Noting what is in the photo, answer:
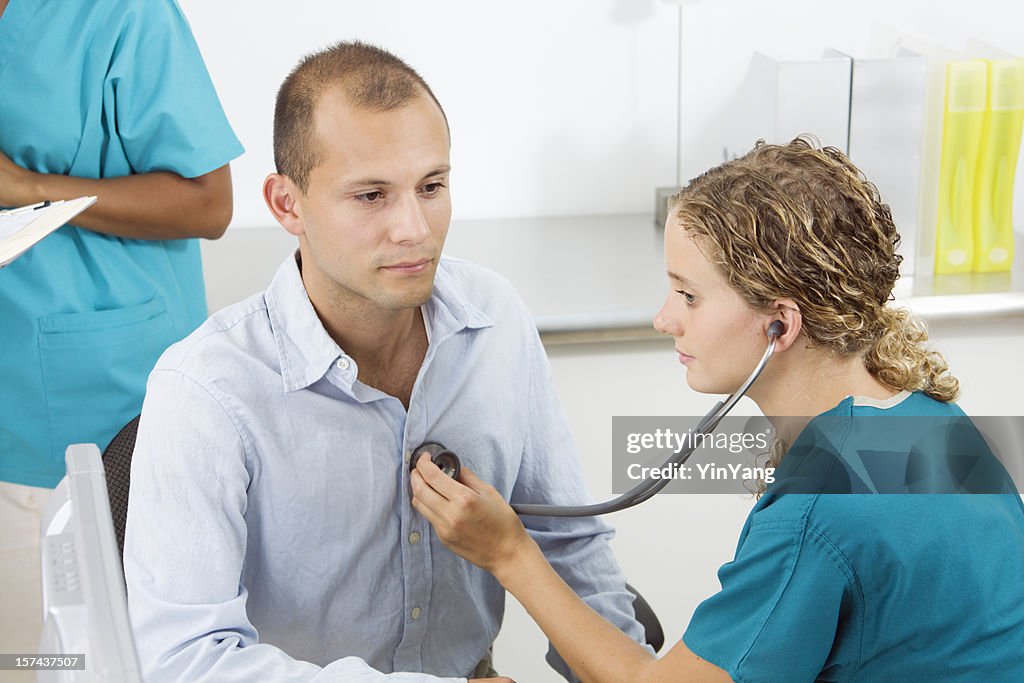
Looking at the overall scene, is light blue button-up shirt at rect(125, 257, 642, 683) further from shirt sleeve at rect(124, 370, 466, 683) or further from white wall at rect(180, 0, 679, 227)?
white wall at rect(180, 0, 679, 227)

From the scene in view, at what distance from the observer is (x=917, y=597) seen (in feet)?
3.34

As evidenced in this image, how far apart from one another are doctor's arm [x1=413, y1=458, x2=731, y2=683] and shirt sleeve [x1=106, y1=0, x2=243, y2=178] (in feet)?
2.04

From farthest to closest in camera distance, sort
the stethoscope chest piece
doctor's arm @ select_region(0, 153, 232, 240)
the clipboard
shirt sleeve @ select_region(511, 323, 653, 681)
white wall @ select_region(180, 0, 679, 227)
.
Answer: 1. white wall @ select_region(180, 0, 679, 227)
2. doctor's arm @ select_region(0, 153, 232, 240)
3. shirt sleeve @ select_region(511, 323, 653, 681)
4. the stethoscope chest piece
5. the clipboard

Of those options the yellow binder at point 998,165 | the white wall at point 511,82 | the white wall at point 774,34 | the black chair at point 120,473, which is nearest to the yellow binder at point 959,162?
the yellow binder at point 998,165

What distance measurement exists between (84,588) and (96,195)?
3.36ft

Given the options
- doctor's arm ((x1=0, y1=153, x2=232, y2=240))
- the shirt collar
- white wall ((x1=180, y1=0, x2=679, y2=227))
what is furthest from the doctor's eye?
white wall ((x1=180, y1=0, x2=679, y2=227))

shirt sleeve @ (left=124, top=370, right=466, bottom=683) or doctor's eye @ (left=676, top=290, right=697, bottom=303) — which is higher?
doctor's eye @ (left=676, top=290, right=697, bottom=303)

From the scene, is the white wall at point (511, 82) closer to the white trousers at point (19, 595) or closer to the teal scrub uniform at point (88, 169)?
the teal scrub uniform at point (88, 169)

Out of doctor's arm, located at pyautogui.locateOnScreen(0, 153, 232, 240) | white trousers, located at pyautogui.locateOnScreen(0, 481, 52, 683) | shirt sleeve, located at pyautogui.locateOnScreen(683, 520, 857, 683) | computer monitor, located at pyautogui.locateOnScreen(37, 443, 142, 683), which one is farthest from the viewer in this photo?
doctor's arm, located at pyautogui.locateOnScreen(0, 153, 232, 240)

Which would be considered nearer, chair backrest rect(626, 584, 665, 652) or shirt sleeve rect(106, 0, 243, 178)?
chair backrest rect(626, 584, 665, 652)

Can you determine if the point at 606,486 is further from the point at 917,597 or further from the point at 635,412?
the point at 917,597

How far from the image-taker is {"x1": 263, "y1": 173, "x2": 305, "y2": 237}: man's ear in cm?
125

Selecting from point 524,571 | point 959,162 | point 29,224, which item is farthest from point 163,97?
point 959,162

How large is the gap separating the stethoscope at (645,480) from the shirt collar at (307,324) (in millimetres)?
120
